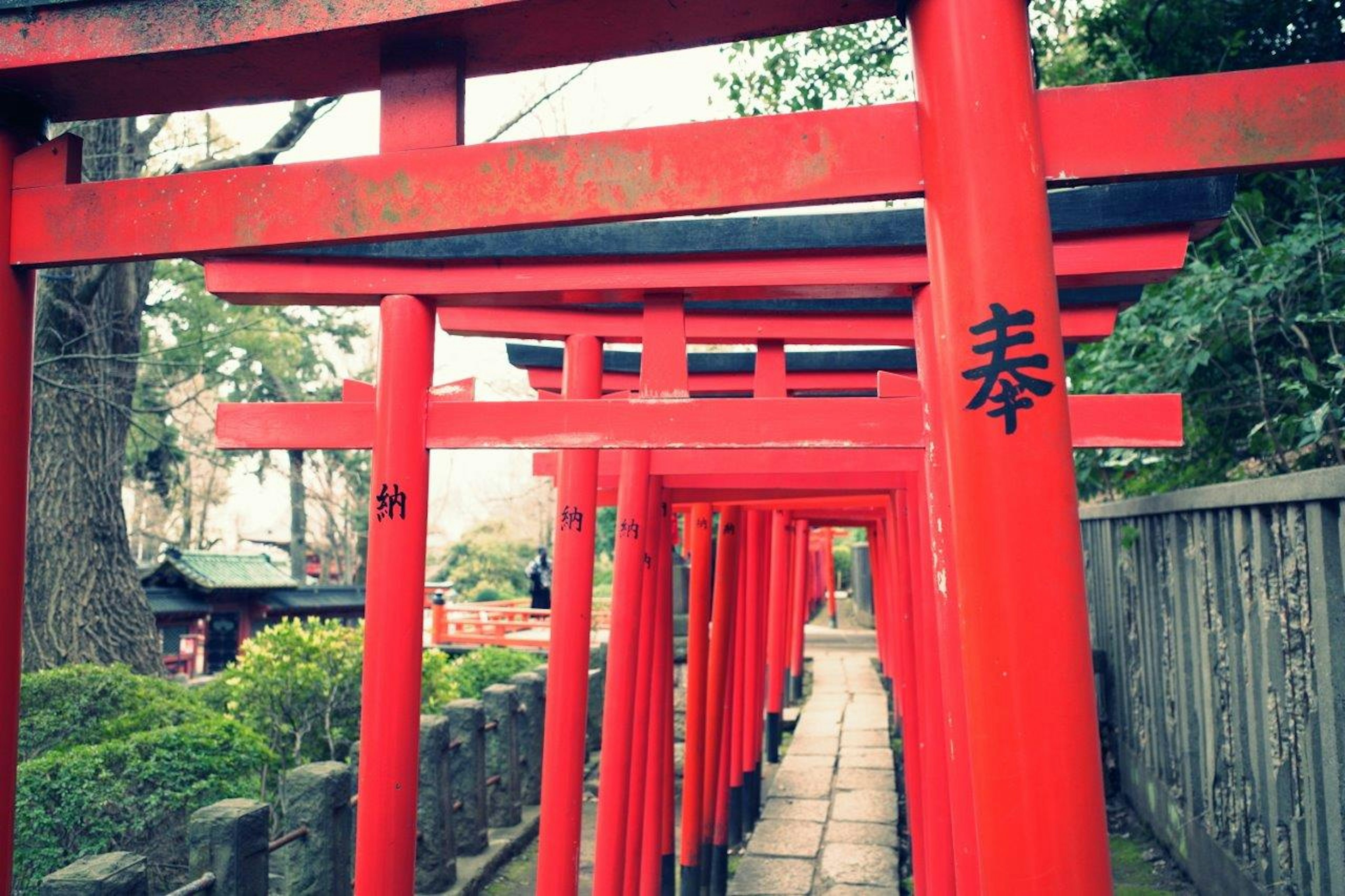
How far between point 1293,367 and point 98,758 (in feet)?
23.0

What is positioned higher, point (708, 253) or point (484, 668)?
point (708, 253)

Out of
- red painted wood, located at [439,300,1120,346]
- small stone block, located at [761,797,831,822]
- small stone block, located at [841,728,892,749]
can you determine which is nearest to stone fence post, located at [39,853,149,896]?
red painted wood, located at [439,300,1120,346]

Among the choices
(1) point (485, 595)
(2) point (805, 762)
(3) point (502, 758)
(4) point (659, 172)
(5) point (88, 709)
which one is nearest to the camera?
(4) point (659, 172)

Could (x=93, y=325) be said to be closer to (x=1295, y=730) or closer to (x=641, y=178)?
(x=641, y=178)

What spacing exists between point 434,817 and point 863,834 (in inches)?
141

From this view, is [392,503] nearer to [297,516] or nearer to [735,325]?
[735,325]

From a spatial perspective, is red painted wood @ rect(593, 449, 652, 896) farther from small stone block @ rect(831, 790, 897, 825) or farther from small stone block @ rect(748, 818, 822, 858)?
small stone block @ rect(831, 790, 897, 825)

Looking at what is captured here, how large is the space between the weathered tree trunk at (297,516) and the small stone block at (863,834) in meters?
17.6

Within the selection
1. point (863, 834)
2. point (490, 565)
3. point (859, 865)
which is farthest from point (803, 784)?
point (490, 565)

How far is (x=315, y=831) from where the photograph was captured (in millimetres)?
5055

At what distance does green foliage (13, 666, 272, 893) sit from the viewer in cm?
477

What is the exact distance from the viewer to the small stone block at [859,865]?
24.7ft

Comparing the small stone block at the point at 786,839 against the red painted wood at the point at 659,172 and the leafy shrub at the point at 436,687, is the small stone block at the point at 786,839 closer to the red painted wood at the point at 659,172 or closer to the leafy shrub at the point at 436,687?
the leafy shrub at the point at 436,687

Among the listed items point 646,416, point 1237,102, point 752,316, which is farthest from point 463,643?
point 1237,102
